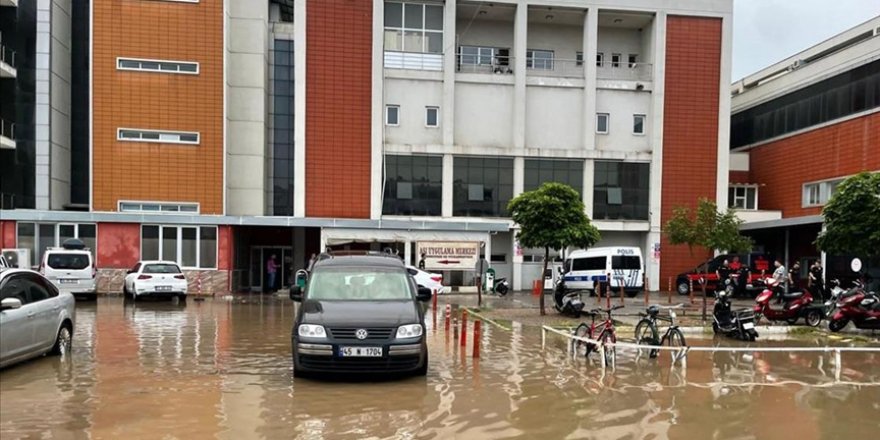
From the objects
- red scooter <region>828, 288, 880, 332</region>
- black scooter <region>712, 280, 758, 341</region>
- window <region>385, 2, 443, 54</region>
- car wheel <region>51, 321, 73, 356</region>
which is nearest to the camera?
car wheel <region>51, 321, 73, 356</region>

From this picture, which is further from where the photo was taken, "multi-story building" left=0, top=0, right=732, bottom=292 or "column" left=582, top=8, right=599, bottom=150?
"column" left=582, top=8, right=599, bottom=150

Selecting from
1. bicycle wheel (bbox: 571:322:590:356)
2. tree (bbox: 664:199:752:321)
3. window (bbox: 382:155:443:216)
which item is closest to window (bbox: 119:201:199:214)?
window (bbox: 382:155:443:216)

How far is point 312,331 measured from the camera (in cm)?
879

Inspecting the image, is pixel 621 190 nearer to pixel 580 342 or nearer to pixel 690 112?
pixel 690 112

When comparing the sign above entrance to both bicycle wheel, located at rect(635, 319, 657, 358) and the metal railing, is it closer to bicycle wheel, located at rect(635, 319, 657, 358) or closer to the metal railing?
bicycle wheel, located at rect(635, 319, 657, 358)

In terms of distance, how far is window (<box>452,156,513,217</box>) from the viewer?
3441 centimetres

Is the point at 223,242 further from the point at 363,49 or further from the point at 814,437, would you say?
the point at 814,437

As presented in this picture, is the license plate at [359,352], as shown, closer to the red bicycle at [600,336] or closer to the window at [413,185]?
the red bicycle at [600,336]

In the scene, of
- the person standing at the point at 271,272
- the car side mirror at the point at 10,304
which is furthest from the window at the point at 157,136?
the car side mirror at the point at 10,304

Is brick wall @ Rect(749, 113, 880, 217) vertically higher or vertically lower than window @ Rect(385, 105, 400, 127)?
lower

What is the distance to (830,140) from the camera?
32875 millimetres

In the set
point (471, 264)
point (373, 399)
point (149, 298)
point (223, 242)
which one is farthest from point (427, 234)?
point (373, 399)

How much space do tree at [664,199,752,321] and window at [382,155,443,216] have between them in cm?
1175

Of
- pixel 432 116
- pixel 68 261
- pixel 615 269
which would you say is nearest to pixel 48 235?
pixel 68 261
